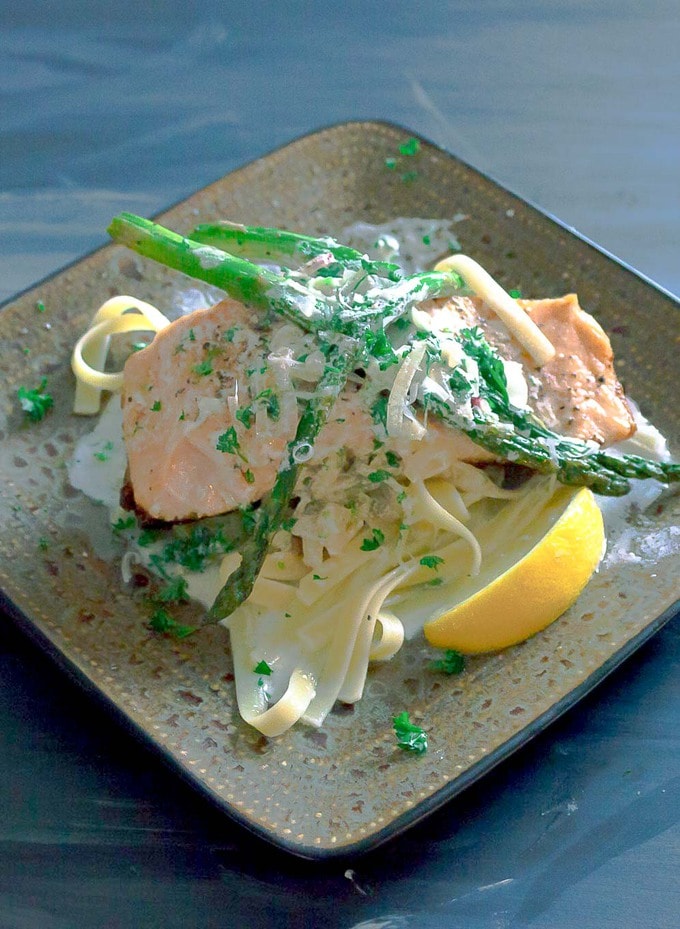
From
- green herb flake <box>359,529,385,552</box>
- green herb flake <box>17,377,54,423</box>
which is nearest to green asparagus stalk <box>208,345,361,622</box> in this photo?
green herb flake <box>359,529,385,552</box>

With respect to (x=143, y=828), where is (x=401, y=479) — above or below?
above

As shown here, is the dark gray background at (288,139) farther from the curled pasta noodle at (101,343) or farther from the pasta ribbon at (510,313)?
the pasta ribbon at (510,313)

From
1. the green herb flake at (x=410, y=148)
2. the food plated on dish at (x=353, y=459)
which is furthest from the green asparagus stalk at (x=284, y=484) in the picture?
the green herb flake at (x=410, y=148)

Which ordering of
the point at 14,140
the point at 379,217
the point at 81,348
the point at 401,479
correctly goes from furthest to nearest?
the point at 14,140, the point at 379,217, the point at 81,348, the point at 401,479

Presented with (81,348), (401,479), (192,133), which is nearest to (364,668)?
(401,479)

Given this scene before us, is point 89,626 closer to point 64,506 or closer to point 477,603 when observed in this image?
point 64,506

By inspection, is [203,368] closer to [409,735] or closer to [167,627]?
[167,627]
